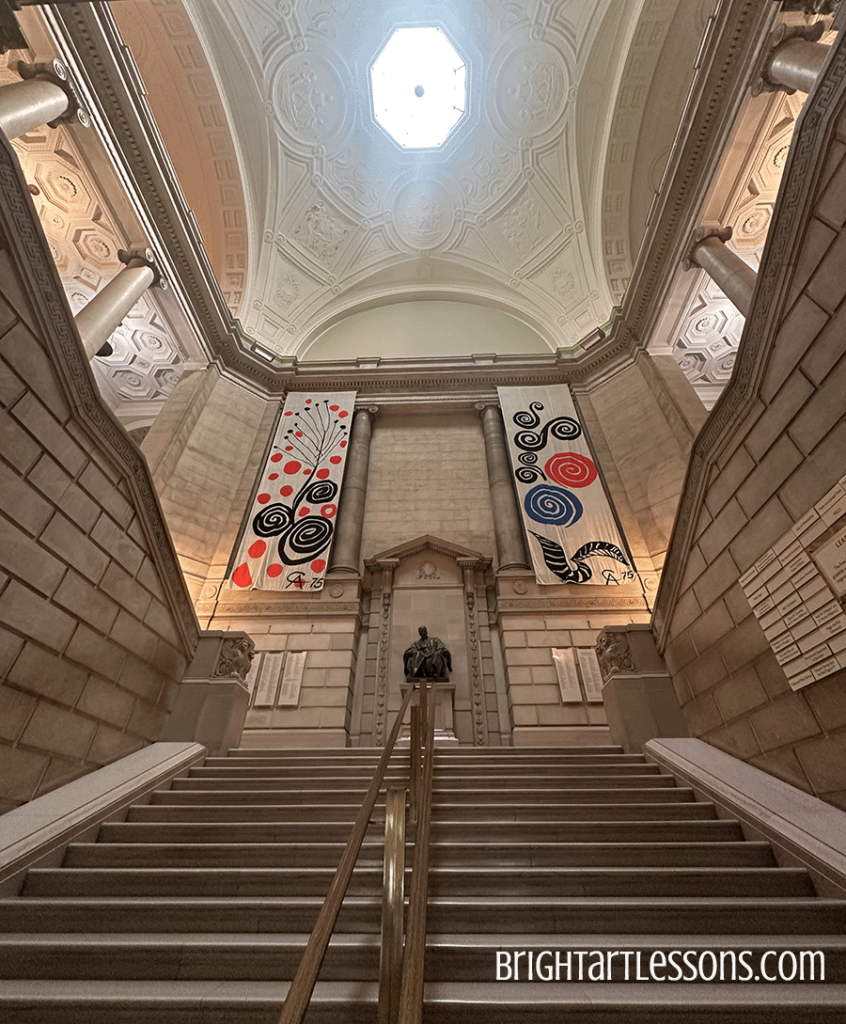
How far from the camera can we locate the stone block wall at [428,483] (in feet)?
34.4

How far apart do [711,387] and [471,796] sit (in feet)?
43.3

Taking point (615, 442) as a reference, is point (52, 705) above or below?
below

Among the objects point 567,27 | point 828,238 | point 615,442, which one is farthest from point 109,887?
point 567,27

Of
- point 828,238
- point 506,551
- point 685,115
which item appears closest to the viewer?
point 828,238

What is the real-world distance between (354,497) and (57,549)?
23.1 ft

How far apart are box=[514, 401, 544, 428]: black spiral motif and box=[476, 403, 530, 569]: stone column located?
552mm

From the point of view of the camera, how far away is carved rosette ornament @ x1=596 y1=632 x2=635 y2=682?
5195 mm

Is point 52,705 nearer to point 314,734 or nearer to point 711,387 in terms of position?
point 314,734

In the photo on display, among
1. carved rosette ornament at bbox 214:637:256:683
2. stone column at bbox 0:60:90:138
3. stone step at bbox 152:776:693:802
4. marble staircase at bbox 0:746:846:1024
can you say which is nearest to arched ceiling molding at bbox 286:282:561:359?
stone column at bbox 0:60:90:138

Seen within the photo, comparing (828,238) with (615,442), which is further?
(615,442)

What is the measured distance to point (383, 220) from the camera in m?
15.4

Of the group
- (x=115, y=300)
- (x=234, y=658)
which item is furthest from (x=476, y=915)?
(x=115, y=300)

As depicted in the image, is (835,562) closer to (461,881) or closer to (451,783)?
(461,881)

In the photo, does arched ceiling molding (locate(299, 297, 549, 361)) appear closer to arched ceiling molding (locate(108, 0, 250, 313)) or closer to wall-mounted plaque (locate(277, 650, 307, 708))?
arched ceiling molding (locate(108, 0, 250, 313))
